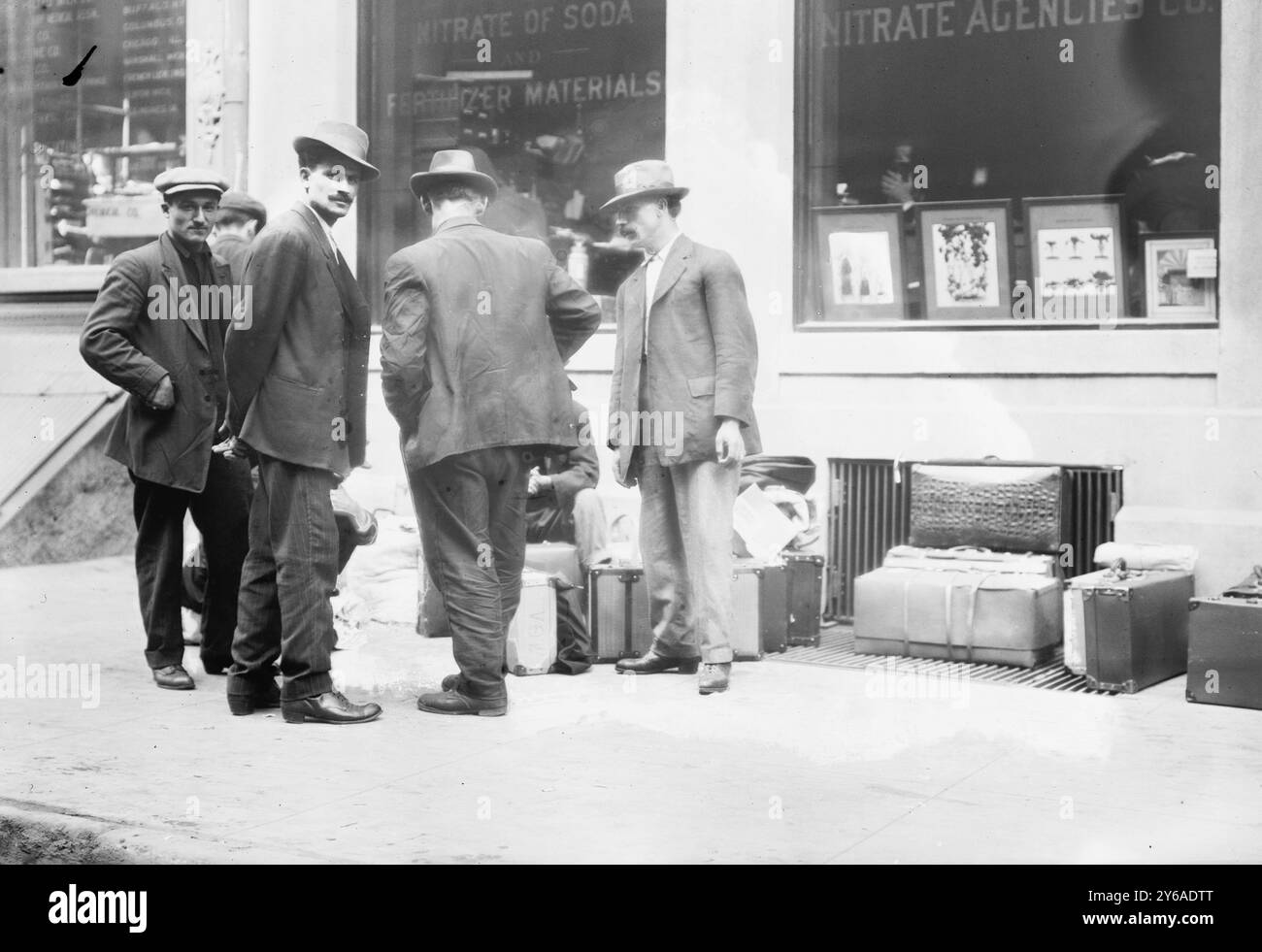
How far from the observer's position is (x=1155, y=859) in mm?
4449

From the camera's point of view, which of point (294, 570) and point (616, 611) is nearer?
point (294, 570)

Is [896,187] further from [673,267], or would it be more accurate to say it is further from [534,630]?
[534,630]

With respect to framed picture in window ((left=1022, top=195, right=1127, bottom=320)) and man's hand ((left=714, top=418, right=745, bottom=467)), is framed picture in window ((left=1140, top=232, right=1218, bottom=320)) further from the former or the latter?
man's hand ((left=714, top=418, right=745, bottom=467))

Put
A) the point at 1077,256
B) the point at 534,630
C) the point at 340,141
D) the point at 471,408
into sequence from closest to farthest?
the point at 340,141, the point at 471,408, the point at 534,630, the point at 1077,256

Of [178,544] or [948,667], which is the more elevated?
[178,544]

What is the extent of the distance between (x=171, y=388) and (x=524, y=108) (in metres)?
4.54

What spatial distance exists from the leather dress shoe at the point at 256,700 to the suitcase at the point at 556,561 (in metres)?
1.96

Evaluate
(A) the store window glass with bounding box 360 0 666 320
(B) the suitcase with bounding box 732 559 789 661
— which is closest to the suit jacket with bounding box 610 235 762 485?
(B) the suitcase with bounding box 732 559 789 661

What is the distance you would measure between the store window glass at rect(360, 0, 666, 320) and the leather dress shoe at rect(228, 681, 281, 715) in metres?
4.56

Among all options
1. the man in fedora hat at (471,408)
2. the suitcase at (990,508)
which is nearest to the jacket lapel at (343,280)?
the man in fedora hat at (471,408)

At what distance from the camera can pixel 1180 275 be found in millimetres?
8375

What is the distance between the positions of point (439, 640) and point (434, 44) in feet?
15.4

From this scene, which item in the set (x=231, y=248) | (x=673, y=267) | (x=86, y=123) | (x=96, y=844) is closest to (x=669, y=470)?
(x=673, y=267)
